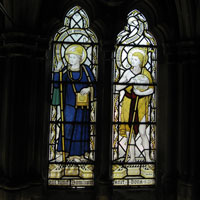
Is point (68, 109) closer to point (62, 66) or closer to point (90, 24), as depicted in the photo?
point (62, 66)

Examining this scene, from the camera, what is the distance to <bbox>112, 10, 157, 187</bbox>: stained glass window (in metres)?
5.00

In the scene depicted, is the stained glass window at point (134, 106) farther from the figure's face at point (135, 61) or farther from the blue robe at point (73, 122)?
the blue robe at point (73, 122)

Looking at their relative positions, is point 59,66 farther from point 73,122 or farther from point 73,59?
point 73,122

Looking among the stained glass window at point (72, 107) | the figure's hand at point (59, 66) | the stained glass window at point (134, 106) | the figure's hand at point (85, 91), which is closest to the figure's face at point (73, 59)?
the stained glass window at point (72, 107)

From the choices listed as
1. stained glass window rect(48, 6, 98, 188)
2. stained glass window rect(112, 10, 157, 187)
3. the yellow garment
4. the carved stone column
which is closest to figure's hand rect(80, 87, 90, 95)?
stained glass window rect(48, 6, 98, 188)

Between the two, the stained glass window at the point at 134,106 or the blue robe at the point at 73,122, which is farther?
the stained glass window at the point at 134,106

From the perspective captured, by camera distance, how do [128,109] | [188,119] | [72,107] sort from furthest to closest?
[128,109], [72,107], [188,119]

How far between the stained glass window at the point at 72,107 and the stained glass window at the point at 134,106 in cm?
41

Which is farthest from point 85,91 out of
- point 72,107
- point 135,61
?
point 135,61

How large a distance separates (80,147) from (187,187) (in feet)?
5.93

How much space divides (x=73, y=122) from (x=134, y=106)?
107 cm

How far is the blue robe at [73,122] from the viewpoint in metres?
4.89

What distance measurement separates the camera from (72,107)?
194 inches

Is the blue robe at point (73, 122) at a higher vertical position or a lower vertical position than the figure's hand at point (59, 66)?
lower
